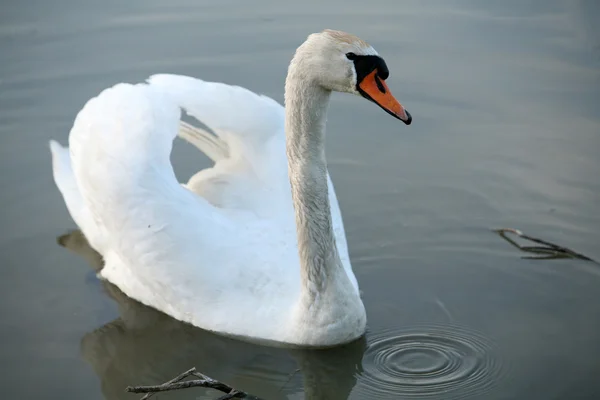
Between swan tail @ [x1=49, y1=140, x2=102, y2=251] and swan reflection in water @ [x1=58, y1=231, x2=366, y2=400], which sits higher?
swan tail @ [x1=49, y1=140, x2=102, y2=251]

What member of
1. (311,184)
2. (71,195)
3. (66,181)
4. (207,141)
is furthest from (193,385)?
(66,181)

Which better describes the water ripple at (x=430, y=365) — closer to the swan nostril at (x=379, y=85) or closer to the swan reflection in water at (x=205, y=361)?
the swan reflection in water at (x=205, y=361)

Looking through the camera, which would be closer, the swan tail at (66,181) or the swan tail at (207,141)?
the swan tail at (207,141)

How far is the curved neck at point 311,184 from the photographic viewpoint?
17.5 ft

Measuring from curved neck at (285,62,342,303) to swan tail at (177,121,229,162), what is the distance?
1284mm

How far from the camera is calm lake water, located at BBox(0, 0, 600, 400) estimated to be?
568 cm

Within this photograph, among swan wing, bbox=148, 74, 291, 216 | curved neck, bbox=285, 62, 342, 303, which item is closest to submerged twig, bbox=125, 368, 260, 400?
curved neck, bbox=285, 62, 342, 303

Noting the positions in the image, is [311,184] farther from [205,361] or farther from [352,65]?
[205,361]

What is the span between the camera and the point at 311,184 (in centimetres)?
563

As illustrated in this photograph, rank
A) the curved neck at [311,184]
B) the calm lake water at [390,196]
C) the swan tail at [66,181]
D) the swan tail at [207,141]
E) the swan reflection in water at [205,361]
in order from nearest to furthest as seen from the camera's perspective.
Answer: the curved neck at [311,184]
the swan reflection in water at [205,361]
the calm lake water at [390,196]
the swan tail at [207,141]
the swan tail at [66,181]

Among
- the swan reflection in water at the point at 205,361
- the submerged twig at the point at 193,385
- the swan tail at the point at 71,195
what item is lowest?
the swan reflection in water at the point at 205,361

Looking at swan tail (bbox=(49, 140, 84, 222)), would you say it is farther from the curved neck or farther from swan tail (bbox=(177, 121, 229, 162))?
the curved neck

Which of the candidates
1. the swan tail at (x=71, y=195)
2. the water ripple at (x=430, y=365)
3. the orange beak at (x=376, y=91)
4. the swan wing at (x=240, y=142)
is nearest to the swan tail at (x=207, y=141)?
the swan wing at (x=240, y=142)

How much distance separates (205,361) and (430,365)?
4.22 feet
